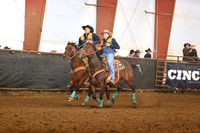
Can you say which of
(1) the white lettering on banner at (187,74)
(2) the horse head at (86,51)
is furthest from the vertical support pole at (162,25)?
(2) the horse head at (86,51)

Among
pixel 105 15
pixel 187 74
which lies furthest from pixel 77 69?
pixel 105 15

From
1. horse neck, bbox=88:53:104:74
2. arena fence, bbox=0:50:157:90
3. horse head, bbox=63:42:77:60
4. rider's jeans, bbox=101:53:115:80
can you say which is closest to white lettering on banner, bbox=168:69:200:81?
arena fence, bbox=0:50:157:90

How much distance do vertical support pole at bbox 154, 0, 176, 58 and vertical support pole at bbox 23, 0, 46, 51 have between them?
345 inches

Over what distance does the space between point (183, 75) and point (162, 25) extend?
800 centimetres

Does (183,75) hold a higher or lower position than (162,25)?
lower

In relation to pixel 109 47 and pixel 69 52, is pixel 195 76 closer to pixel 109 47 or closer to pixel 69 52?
pixel 109 47

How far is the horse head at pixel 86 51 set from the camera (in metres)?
8.73

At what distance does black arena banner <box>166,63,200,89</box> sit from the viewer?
635 inches

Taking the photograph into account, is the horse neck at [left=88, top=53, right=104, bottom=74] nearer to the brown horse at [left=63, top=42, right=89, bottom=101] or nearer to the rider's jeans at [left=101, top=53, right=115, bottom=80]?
the rider's jeans at [left=101, top=53, right=115, bottom=80]

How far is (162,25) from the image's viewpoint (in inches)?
922

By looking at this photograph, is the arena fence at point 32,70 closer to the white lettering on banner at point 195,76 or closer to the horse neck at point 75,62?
the horse neck at point 75,62

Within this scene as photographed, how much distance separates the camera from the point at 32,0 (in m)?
19.4

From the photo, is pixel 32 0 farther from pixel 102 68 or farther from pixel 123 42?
pixel 102 68

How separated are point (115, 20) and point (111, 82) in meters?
12.3
